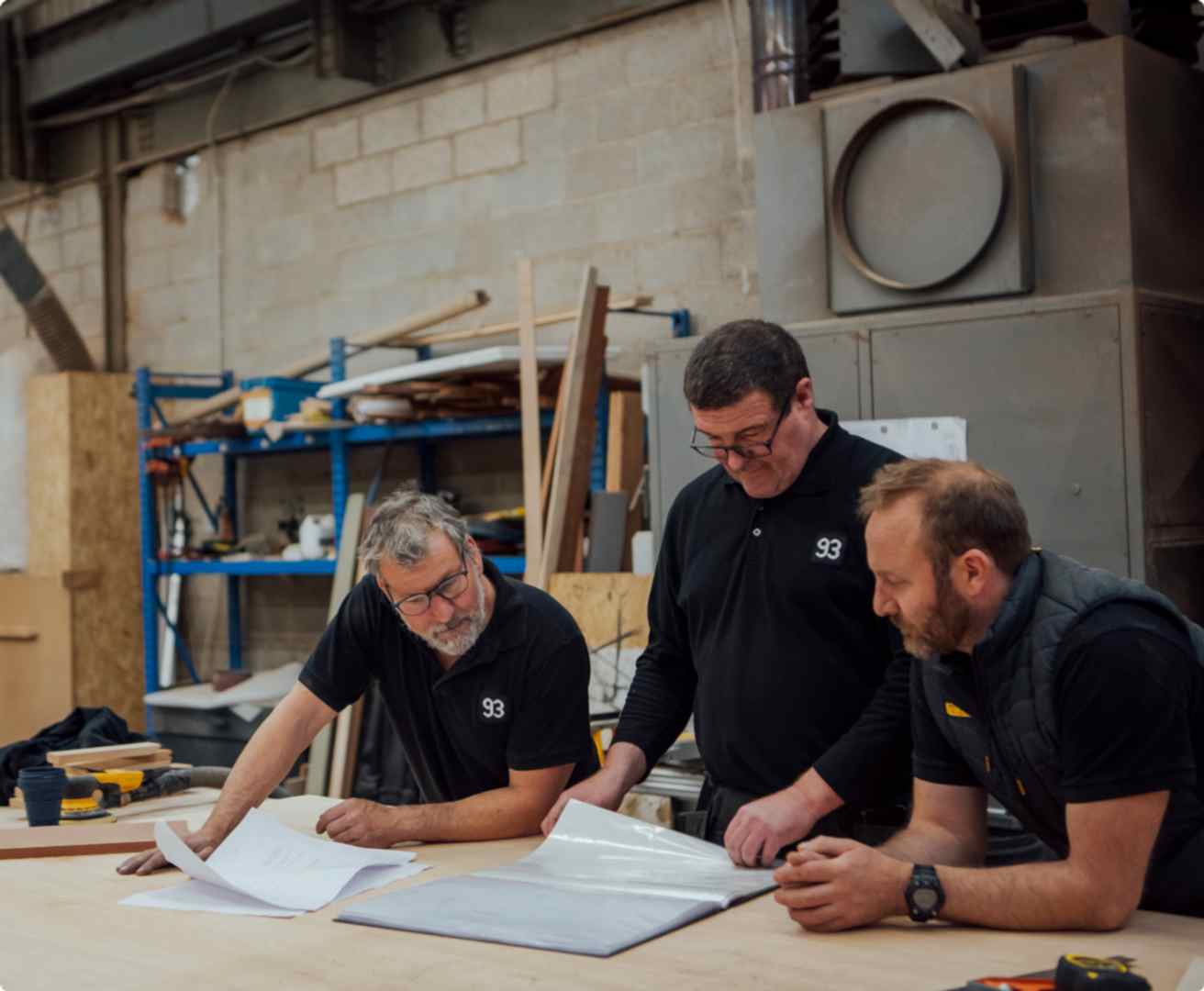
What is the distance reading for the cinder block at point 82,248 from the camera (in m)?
7.46

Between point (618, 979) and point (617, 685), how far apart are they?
263cm

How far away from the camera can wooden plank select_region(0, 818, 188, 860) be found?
8.01ft

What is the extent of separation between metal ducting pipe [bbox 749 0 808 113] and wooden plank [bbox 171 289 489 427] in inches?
65.6

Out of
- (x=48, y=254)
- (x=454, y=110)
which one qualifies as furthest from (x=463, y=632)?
(x=48, y=254)

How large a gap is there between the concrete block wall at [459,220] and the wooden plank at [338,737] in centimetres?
69

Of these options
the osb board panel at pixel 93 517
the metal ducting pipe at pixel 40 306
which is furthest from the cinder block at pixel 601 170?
the metal ducting pipe at pixel 40 306

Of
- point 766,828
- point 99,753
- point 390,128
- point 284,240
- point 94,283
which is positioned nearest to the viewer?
point 766,828

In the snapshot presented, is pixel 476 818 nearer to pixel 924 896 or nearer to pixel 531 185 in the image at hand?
pixel 924 896

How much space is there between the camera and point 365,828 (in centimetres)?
239

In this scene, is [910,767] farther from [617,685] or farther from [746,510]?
[617,685]

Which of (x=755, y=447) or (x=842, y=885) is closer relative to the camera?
(x=842, y=885)

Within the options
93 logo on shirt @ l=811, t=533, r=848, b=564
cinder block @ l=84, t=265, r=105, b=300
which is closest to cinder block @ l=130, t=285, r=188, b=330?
Result: cinder block @ l=84, t=265, r=105, b=300

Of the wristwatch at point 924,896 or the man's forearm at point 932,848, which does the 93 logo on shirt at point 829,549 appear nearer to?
the man's forearm at point 932,848

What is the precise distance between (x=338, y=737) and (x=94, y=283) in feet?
11.5
